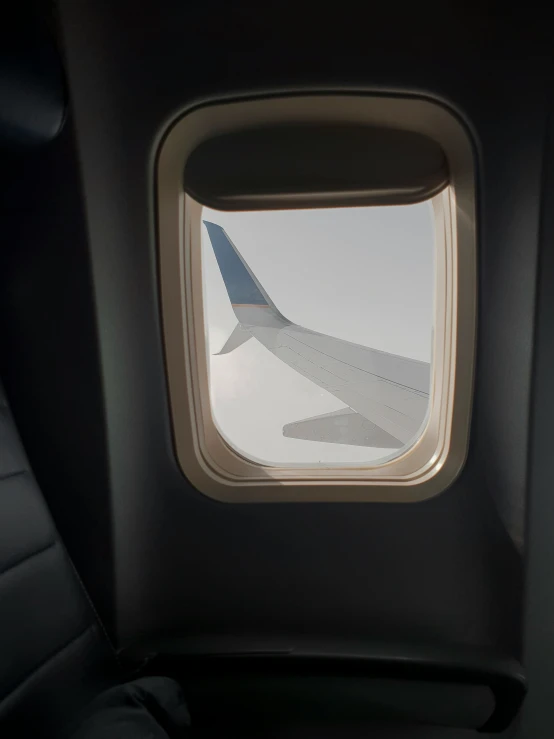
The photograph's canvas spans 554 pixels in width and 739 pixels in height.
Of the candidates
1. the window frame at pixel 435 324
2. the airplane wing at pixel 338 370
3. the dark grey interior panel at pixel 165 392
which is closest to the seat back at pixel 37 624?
the dark grey interior panel at pixel 165 392

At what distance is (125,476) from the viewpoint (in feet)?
4.39

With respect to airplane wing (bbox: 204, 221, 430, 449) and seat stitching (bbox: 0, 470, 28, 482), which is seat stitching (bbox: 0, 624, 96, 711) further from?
airplane wing (bbox: 204, 221, 430, 449)

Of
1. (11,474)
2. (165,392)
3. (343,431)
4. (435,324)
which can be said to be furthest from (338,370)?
(11,474)

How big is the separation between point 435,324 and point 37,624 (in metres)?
1.12

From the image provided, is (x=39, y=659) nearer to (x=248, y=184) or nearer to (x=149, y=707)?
(x=149, y=707)

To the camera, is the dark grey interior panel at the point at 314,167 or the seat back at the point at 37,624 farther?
the dark grey interior panel at the point at 314,167

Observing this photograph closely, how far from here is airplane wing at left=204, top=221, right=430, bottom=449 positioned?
153 centimetres

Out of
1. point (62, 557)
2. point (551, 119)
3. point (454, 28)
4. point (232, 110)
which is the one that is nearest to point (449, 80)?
point (454, 28)

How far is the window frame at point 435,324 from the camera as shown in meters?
1.21

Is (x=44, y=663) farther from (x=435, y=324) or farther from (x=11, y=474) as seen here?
(x=435, y=324)

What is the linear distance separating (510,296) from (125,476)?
3.41ft

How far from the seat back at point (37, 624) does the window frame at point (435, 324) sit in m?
→ 0.40

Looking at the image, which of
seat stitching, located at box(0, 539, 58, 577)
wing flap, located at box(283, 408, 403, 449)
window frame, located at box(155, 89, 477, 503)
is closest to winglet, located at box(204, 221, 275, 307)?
window frame, located at box(155, 89, 477, 503)

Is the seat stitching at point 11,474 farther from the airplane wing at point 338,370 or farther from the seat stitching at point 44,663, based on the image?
the airplane wing at point 338,370
